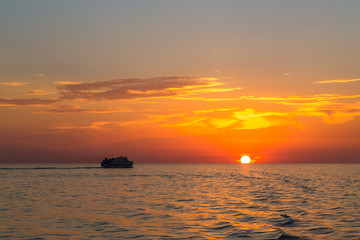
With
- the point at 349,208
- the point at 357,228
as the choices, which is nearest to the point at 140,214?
the point at 357,228

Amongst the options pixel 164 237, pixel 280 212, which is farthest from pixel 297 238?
pixel 280 212

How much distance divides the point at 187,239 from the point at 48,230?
11.4 m

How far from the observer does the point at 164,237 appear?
27.8 meters

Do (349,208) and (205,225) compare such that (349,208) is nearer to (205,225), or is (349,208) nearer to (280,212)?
(280,212)

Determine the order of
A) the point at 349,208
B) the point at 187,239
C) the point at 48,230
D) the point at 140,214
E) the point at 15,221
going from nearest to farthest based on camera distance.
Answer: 1. the point at 187,239
2. the point at 48,230
3. the point at 15,221
4. the point at 140,214
5. the point at 349,208

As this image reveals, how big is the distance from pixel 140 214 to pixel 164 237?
39.7ft

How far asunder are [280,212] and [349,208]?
8.69 meters

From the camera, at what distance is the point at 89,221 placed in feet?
114

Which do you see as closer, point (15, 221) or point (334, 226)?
point (334, 226)

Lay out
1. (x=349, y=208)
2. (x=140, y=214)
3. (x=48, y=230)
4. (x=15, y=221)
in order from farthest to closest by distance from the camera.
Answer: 1. (x=349, y=208)
2. (x=140, y=214)
3. (x=15, y=221)
4. (x=48, y=230)

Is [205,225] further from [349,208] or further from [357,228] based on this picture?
[349,208]

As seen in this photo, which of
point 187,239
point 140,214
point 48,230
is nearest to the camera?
point 187,239

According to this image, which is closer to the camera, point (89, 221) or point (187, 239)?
point (187, 239)

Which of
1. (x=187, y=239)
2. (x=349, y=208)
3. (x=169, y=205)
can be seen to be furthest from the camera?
(x=169, y=205)
